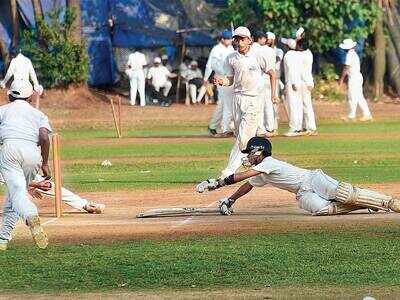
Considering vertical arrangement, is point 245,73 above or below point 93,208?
above

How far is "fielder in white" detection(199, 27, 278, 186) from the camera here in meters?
19.8

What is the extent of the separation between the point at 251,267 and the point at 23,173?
9.32 feet

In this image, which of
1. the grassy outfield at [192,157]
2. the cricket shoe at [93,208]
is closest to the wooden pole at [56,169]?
the cricket shoe at [93,208]

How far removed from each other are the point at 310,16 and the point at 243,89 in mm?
25959

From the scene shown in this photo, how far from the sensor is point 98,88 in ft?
163

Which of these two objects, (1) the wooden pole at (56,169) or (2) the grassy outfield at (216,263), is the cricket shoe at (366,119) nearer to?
(1) the wooden pole at (56,169)

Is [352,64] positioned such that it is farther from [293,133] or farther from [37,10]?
[37,10]

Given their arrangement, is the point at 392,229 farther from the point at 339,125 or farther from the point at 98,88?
the point at 98,88

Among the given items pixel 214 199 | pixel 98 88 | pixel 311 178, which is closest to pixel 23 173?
pixel 311 178

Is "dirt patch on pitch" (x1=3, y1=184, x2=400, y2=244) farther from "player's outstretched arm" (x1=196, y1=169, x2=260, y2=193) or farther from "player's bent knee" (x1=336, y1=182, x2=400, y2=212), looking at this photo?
"player's outstretched arm" (x1=196, y1=169, x2=260, y2=193)

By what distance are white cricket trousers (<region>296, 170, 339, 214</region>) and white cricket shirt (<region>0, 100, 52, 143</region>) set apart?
11.0 ft

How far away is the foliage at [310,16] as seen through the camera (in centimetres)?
4506

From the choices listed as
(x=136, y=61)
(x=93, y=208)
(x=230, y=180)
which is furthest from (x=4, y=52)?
(x=230, y=180)

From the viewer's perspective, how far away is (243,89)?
20.4m
